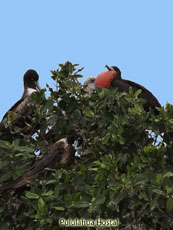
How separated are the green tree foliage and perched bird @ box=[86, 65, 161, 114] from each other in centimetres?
188

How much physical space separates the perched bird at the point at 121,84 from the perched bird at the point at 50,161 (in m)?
2.46

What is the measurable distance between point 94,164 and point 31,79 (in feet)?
13.5

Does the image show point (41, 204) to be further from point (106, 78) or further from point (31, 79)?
point (31, 79)

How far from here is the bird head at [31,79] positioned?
9973 mm

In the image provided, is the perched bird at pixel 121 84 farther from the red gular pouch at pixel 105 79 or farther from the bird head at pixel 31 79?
the bird head at pixel 31 79

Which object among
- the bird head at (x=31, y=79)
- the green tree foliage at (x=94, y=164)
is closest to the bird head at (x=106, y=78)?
the bird head at (x=31, y=79)

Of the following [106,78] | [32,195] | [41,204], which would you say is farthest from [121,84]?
[41,204]

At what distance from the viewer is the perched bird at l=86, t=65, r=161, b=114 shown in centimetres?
900

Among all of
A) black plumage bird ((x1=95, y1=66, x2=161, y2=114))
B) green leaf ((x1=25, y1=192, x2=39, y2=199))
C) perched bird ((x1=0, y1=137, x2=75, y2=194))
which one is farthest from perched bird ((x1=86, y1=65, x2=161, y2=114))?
green leaf ((x1=25, y1=192, x2=39, y2=199))

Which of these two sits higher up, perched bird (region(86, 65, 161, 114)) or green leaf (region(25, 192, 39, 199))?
perched bird (region(86, 65, 161, 114))

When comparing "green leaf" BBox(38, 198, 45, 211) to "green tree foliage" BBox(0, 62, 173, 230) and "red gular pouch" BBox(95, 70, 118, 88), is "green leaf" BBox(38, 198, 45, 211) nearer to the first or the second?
"green tree foliage" BBox(0, 62, 173, 230)

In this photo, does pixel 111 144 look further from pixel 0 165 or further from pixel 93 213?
pixel 0 165

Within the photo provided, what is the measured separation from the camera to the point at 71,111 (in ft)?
23.4

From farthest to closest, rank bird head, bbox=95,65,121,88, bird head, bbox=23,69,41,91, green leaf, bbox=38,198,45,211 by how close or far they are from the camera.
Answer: bird head, bbox=23,69,41,91 < bird head, bbox=95,65,121,88 < green leaf, bbox=38,198,45,211
